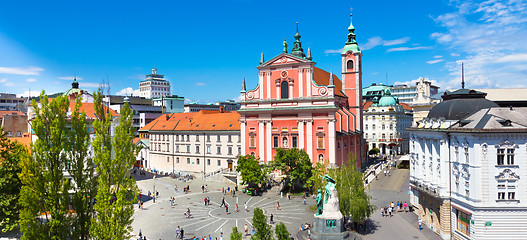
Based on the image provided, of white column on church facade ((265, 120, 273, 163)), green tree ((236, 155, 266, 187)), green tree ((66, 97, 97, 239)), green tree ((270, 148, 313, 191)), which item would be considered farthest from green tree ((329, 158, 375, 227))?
white column on church facade ((265, 120, 273, 163))

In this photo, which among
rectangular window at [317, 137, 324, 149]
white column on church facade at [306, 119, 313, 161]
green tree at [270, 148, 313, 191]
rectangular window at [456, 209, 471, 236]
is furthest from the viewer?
white column on church facade at [306, 119, 313, 161]

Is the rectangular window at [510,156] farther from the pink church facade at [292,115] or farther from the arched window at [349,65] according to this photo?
the arched window at [349,65]

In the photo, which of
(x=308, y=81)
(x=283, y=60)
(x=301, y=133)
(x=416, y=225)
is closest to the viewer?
(x=416, y=225)

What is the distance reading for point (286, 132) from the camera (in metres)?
57.1

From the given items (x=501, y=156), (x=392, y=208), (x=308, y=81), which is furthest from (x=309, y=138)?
(x=501, y=156)

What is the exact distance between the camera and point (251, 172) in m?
49.9

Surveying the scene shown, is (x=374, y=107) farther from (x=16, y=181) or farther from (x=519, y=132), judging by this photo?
(x=16, y=181)

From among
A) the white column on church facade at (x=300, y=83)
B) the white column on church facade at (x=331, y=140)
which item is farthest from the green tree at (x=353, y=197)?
the white column on church facade at (x=300, y=83)

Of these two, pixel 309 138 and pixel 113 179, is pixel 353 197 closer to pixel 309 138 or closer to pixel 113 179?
pixel 113 179

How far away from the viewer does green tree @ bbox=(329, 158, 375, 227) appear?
3209cm

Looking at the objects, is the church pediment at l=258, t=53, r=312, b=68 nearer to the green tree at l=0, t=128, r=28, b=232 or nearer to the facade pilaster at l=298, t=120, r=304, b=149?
the facade pilaster at l=298, t=120, r=304, b=149

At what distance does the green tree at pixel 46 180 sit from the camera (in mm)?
18328

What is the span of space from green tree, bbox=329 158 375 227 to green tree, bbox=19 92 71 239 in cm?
2153

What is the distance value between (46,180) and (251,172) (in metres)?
32.5
